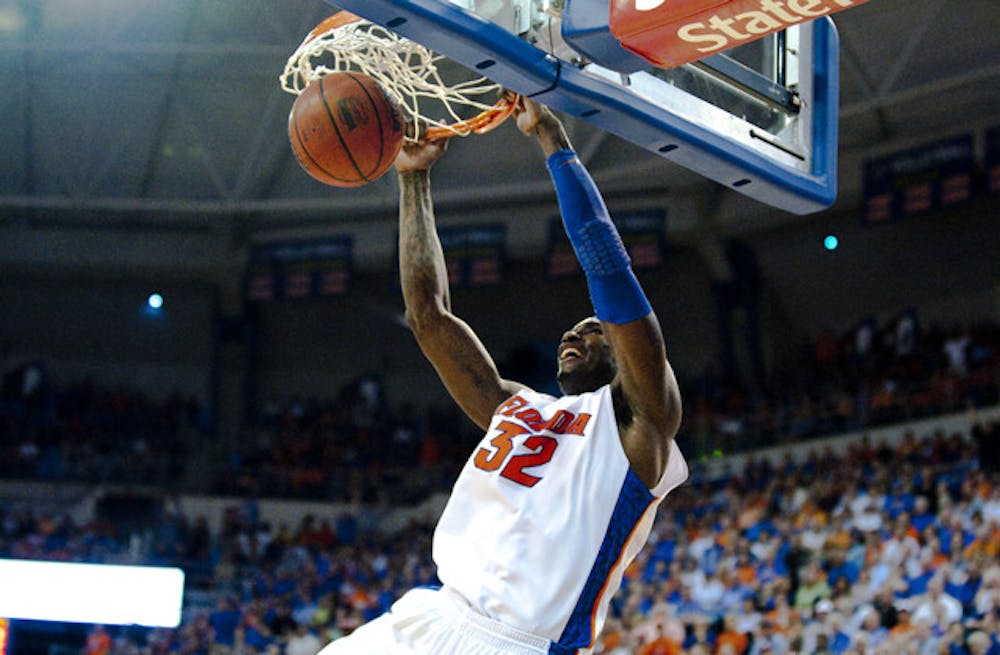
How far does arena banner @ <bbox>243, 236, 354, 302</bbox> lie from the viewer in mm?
16859

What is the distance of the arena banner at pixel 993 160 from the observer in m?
13.4

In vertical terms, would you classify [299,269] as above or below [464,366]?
above

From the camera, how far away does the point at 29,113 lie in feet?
52.6

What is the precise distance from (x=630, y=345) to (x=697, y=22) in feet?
2.49

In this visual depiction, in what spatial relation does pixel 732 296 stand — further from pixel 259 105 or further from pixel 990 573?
pixel 990 573

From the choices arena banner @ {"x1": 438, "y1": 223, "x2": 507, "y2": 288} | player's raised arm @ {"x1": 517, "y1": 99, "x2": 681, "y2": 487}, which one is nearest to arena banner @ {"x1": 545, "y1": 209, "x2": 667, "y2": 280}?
arena banner @ {"x1": 438, "y1": 223, "x2": 507, "y2": 288}

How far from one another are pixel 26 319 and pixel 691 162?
58.1ft

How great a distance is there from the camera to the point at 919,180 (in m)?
13.8

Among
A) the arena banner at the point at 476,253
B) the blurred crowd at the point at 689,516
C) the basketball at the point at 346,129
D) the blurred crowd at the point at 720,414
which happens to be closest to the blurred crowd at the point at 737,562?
the blurred crowd at the point at 689,516

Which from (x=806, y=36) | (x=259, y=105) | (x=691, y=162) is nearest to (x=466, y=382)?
(x=691, y=162)

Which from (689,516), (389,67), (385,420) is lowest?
(689,516)

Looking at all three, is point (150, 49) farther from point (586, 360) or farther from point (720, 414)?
point (586, 360)

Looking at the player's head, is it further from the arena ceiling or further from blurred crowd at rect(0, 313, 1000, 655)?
the arena ceiling

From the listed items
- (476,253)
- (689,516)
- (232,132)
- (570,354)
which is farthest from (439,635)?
(232,132)
